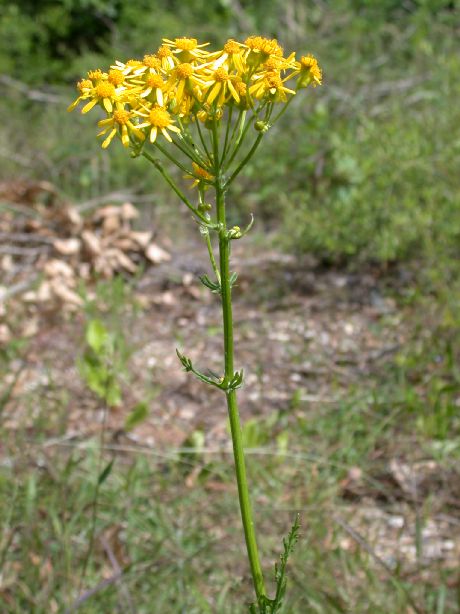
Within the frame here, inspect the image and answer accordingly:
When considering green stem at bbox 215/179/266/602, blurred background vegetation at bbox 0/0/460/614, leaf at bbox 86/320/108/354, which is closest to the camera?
green stem at bbox 215/179/266/602

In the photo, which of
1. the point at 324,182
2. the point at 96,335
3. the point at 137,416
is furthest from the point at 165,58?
the point at 324,182

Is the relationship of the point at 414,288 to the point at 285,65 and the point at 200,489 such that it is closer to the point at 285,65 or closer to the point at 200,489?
the point at 200,489

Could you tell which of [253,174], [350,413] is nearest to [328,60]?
[253,174]

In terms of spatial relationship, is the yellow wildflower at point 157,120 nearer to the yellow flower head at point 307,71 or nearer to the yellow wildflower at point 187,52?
the yellow wildflower at point 187,52

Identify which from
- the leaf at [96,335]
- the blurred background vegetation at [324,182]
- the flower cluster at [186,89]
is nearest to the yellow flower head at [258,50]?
the flower cluster at [186,89]

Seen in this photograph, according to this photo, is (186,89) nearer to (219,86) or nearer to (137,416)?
(219,86)

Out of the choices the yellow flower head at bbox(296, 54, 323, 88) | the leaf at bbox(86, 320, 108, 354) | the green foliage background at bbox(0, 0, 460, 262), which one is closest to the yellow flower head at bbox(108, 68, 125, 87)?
the yellow flower head at bbox(296, 54, 323, 88)

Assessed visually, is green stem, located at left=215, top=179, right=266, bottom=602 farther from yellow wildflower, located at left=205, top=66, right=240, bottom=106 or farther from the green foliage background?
the green foliage background
